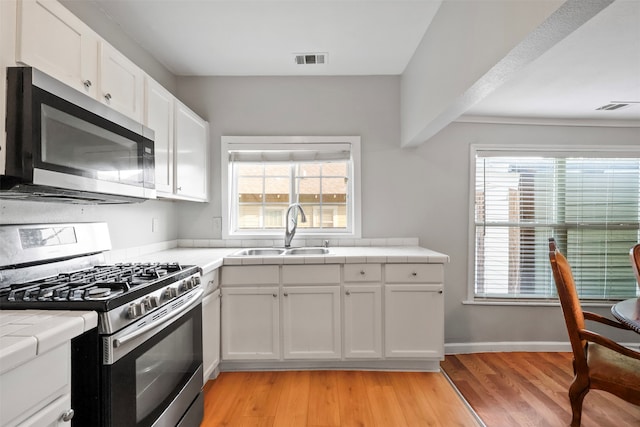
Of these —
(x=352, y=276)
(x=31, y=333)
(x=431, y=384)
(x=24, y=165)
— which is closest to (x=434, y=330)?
(x=431, y=384)

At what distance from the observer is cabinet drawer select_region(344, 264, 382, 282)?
243 centimetres

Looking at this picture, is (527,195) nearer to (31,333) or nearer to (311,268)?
(311,268)

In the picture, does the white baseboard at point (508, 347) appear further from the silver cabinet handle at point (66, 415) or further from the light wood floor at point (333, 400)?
Result: the silver cabinet handle at point (66, 415)

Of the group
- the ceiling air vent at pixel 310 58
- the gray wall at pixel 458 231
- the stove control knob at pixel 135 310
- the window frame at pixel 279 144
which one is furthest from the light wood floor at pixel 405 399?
the ceiling air vent at pixel 310 58

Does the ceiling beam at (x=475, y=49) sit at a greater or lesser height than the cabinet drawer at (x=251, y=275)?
greater

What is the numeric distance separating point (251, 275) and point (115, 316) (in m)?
1.30

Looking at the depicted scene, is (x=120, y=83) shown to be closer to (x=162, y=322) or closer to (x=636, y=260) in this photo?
(x=162, y=322)

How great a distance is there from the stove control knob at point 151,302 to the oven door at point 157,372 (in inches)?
1.5

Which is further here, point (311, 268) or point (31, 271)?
point (311, 268)

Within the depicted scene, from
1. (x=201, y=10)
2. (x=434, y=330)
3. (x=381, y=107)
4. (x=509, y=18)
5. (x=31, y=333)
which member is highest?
(x=201, y=10)

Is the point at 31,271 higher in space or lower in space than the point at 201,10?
lower

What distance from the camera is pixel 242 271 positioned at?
242 centimetres

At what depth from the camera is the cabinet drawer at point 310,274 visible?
242 cm

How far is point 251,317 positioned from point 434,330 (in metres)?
1.35
